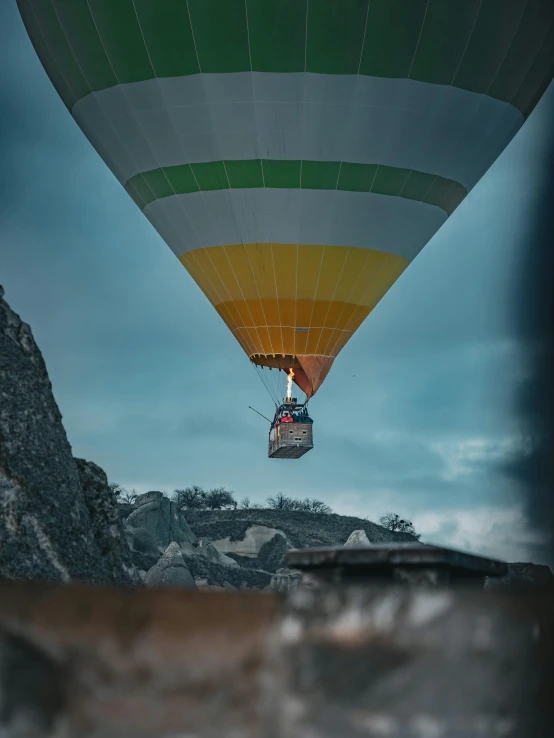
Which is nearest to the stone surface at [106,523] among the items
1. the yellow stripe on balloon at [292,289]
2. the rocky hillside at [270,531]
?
the yellow stripe on balloon at [292,289]

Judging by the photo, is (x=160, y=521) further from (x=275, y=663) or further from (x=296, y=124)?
(x=275, y=663)

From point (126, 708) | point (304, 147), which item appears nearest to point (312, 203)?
point (304, 147)

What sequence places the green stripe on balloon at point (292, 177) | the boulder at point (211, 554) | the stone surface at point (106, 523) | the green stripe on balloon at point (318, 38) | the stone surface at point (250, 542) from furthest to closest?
1. the stone surface at point (250, 542)
2. the boulder at point (211, 554)
3. the green stripe on balloon at point (292, 177)
4. the green stripe on balloon at point (318, 38)
5. the stone surface at point (106, 523)

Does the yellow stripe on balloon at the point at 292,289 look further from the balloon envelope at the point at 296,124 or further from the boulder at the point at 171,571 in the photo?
the boulder at the point at 171,571

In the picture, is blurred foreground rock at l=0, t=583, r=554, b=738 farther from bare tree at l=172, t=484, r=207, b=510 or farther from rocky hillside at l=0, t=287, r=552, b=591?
bare tree at l=172, t=484, r=207, b=510

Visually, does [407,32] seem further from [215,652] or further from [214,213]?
[215,652]

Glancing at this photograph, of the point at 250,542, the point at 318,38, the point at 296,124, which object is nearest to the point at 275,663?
the point at 318,38
